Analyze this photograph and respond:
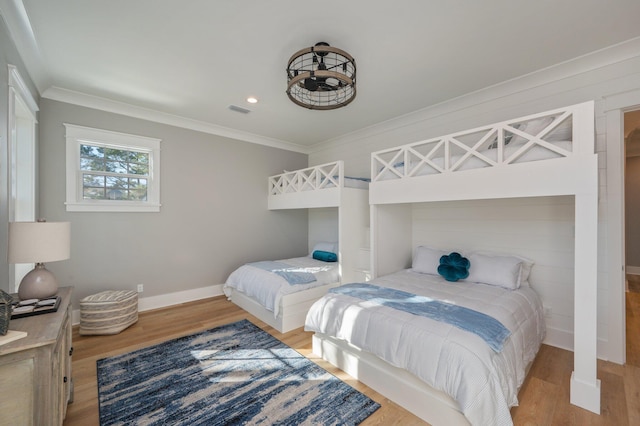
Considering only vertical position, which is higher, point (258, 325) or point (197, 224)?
point (197, 224)

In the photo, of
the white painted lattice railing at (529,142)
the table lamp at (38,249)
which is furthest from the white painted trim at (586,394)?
the table lamp at (38,249)

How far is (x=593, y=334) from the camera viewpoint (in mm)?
1840

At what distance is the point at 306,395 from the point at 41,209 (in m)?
3.61

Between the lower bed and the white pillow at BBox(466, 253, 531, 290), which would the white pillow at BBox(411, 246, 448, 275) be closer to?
the white pillow at BBox(466, 253, 531, 290)

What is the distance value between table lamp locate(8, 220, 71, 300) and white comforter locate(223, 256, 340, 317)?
1.91 meters

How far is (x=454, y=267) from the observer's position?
295cm

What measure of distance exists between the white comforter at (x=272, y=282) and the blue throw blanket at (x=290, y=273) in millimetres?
48

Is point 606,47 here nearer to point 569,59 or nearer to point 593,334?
point 569,59

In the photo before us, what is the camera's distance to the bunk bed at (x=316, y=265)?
125 inches

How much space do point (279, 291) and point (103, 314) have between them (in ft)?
6.49

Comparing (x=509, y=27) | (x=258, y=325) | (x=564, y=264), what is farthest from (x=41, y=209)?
(x=564, y=264)

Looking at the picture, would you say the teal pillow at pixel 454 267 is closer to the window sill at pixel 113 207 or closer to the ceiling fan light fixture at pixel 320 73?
the ceiling fan light fixture at pixel 320 73

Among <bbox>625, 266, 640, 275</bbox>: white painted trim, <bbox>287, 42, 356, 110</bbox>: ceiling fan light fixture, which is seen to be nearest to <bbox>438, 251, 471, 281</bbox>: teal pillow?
<bbox>287, 42, 356, 110</bbox>: ceiling fan light fixture

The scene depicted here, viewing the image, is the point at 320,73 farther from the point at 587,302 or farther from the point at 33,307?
the point at 587,302
